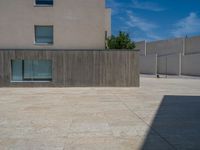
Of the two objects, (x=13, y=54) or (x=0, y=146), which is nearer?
(x=0, y=146)

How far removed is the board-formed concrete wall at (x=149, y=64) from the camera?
4953 centimetres

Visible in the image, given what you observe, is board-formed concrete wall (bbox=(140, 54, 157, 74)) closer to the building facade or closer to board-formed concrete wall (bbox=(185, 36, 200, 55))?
board-formed concrete wall (bbox=(185, 36, 200, 55))

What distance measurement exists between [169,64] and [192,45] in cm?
497

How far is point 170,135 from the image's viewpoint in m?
6.64

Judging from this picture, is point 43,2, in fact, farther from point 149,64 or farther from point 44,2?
point 149,64

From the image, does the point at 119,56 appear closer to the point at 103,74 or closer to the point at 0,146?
the point at 103,74

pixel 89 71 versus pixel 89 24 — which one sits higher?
pixel 89 24

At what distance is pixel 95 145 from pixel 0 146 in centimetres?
204

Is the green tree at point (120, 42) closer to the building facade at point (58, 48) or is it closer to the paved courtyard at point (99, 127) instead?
the building facade at point (58, 48)

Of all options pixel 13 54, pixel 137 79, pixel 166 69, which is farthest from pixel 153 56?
pixel 13 54

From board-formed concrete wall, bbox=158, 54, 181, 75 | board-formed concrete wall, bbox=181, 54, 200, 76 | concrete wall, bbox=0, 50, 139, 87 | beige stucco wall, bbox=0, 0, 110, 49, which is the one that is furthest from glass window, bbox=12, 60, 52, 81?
board-formed concrete wall, bbox=158, 54, 181, 75

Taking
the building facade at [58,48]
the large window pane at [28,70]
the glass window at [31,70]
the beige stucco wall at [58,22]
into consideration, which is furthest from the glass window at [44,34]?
the large window pane at [28,70]

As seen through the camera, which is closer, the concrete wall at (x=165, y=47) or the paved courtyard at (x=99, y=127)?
the paved courtyard at (x=99, y=127)

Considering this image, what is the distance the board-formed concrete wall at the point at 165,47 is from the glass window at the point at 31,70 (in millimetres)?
33570
